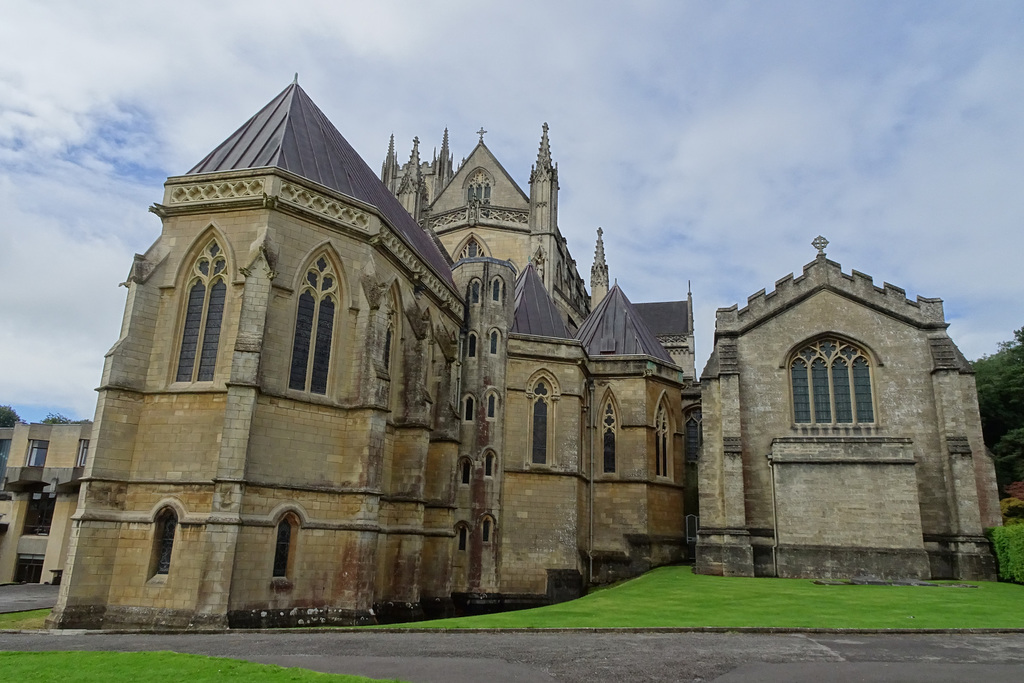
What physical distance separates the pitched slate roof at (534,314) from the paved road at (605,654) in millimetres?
16236

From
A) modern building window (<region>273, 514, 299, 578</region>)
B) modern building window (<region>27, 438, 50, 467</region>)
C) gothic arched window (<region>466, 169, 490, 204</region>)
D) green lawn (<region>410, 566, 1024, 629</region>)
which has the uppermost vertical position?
gothic arched window (<region>466, 169, 490, 204</region>)

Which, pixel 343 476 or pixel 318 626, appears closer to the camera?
pixel 318 626

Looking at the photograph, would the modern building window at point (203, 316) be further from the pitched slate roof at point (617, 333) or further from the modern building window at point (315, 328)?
the pitched slate roof at point (617, 333)

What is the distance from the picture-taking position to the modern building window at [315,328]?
18250mm

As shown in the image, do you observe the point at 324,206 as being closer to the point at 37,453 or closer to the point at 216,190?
the point at 216,190

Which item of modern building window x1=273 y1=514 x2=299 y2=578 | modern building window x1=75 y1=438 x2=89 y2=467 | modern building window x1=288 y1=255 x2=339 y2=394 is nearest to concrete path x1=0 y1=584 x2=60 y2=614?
modern building window x1=273 y1=514 x2=299 y2=578

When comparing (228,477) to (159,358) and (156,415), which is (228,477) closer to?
(156,415)

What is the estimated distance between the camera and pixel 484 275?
2736cm

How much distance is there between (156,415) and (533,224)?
1142 inches

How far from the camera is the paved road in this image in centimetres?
1011

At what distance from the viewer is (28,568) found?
3253 cm

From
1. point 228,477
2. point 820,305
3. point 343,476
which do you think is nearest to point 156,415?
point 228,477

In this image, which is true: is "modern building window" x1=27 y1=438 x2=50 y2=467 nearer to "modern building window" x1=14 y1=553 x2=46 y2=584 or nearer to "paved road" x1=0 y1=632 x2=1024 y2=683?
"modern building window" x1=14 y1=553 x2=46 y2=584

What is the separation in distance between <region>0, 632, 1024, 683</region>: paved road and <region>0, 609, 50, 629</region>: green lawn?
6.18 ft
